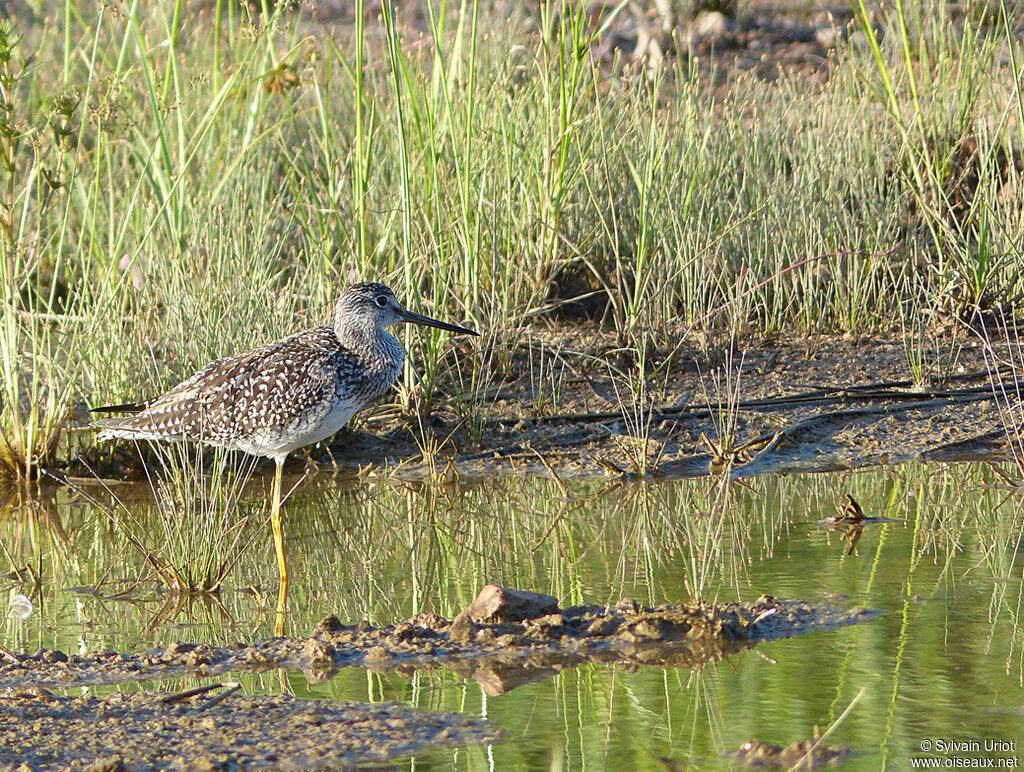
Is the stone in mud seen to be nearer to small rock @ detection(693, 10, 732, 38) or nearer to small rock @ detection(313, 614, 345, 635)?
small rock @ detection(313, 614, 345, 635)

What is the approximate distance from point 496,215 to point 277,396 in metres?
1.84

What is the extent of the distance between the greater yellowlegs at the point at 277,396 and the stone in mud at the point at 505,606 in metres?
1.73

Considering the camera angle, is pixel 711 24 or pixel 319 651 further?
pixel 711 24

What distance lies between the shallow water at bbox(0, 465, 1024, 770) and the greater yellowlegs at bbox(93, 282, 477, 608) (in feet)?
1.34

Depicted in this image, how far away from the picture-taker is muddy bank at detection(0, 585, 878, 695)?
4.22 m

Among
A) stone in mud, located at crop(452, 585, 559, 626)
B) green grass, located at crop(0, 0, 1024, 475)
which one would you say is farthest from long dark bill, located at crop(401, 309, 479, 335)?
stone in mud, located at crop(452, 585, 559, 626)

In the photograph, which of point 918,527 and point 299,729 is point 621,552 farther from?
point 299,729

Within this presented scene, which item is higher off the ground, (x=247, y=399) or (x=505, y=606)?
(x=247, y=399)

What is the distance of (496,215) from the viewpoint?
291 inches

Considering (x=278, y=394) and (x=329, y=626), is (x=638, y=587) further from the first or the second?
(x=278, y=394)

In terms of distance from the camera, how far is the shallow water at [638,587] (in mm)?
3711

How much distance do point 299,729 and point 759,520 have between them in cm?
272

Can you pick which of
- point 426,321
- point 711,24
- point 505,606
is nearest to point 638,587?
point 505,606

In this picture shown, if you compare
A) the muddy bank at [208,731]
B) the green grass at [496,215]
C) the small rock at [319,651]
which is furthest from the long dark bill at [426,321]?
the muddy bank at [208,731]
